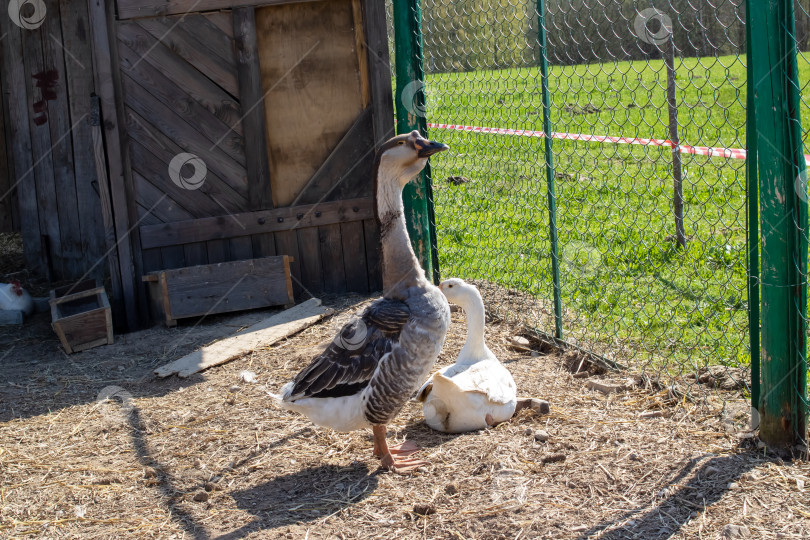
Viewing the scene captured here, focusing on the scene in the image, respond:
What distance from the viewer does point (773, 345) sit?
11.3 ft

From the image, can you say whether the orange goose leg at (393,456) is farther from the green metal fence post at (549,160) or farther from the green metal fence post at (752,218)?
the green metal fence post at (549,160)

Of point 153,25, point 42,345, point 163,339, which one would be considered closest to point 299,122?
point 153,25

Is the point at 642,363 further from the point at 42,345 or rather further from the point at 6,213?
the point at 6,213

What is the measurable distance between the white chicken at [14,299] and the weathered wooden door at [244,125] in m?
1.17

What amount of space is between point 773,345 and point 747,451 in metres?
0.52

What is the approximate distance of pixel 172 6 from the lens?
239 inches

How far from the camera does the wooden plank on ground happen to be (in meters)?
5.36

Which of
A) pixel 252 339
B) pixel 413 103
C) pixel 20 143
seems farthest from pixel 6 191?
pixel 413 103

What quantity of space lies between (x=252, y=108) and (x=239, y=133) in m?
0.23

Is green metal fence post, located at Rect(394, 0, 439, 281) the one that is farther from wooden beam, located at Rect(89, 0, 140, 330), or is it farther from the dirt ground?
wooden beam, located at Rect(89, 0, 140, 330)

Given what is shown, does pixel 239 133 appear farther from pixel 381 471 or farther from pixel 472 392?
pixel 381 471

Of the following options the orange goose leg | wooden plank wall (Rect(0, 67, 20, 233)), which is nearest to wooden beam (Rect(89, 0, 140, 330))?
wooden plank wall (Rect(0, 67, 20, 233))

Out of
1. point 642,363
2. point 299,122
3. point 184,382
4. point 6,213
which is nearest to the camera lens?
point 642,363

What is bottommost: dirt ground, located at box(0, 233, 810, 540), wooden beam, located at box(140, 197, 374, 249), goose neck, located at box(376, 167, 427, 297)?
dirt ground, located at box(0, 233, 810, 540)
